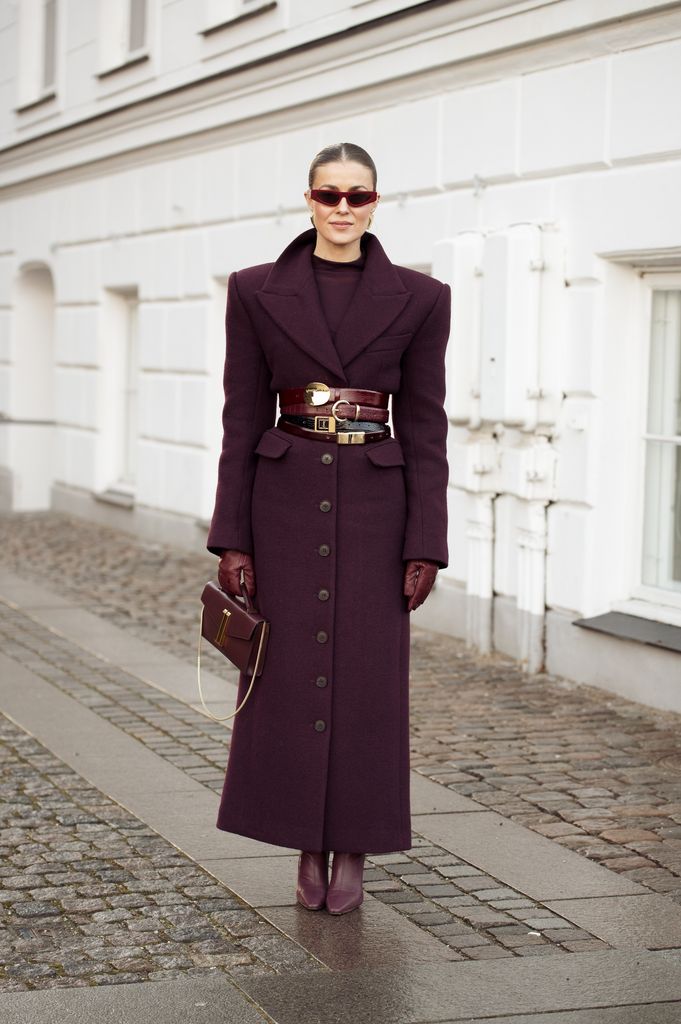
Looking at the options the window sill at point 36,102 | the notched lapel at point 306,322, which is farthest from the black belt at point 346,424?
the window sill at point 36,102

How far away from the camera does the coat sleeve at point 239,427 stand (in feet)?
15.0

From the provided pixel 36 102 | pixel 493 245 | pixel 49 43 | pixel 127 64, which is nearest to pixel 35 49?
pixel 49 43

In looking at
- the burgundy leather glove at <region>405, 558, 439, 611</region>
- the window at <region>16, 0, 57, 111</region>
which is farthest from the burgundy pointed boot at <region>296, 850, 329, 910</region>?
the window at <region>16, 0, 57, 111</region>

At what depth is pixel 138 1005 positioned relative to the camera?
3.86 meters

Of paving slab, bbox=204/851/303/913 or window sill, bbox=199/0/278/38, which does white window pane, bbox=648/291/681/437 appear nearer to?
paving slab, bbox=204/851/303/913

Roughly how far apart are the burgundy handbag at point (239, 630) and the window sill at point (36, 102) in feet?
40.9

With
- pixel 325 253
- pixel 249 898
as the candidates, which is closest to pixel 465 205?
pixel 325 253

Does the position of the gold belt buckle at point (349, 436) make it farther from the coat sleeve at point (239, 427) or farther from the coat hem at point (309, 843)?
the coat hem at point (309, 843)

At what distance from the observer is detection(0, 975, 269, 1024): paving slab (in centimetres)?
378

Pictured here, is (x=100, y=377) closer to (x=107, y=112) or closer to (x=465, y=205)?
(x=107, y=112)

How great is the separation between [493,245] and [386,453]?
12.8 feet

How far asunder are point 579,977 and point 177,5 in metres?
10.6

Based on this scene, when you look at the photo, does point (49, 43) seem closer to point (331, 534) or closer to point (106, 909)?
point (331, 534)

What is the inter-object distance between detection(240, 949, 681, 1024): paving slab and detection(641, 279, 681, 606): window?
3853 millimetres
